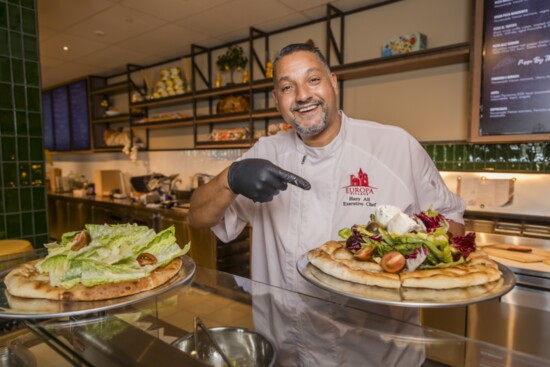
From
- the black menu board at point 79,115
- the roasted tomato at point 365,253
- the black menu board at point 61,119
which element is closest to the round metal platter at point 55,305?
the roasted tomato at point 365,253

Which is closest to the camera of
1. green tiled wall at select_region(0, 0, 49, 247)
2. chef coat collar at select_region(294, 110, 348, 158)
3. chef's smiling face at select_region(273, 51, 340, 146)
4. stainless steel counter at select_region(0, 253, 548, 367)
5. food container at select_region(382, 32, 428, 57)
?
stainless steel counter at select_region(0, 253, 548, 367)

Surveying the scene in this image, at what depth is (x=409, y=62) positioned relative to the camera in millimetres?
2945

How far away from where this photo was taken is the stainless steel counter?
72 cm

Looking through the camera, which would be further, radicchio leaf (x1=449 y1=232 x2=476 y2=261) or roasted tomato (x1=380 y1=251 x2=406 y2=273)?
radicchio leaf (x1=449 y1=232 x2=476 y2=261)

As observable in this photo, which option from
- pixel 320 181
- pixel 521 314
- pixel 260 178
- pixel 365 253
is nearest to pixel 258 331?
pixel 365 253

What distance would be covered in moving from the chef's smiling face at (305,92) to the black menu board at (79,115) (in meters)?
5.91

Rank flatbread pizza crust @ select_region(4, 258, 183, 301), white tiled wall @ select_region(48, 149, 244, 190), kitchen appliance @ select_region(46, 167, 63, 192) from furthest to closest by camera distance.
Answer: kitchen appliance @ select_region(46, 167, 63, 192) → white tiled wall @ select_region(48, 149, 244, 190) → flatbread pizza crust @ select_region(4, 258, 183, 301)

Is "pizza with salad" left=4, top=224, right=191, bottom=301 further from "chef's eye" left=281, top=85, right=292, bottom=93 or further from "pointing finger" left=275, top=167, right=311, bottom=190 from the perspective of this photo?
"chef's eye" left=281, top=85, right=292, bottom=93

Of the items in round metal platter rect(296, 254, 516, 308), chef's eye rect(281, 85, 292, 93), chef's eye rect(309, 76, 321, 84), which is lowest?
round metal platter rect(296, 254, 516, 308)

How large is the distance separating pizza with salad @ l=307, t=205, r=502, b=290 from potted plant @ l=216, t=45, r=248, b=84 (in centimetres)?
342

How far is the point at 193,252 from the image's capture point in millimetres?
4070

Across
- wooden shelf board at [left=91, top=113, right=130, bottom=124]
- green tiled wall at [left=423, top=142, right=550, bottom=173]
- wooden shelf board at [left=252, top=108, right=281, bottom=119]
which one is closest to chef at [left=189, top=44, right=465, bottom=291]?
green tiled wall at [left=423, top=142, right=550, bottom=173]

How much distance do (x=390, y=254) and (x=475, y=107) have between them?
7.43 ft

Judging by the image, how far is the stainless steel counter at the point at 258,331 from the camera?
717 millimetres
